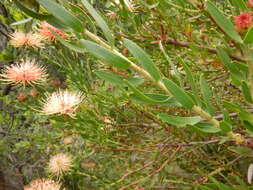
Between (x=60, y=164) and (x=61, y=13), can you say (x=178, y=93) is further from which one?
(x=60, y=164)

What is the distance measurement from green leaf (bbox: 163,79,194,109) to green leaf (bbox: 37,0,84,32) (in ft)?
0.66

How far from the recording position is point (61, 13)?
23.5 inches

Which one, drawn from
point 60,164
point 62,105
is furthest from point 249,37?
point 60,164

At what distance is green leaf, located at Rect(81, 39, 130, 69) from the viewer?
58cm

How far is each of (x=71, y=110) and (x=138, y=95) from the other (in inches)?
25.2

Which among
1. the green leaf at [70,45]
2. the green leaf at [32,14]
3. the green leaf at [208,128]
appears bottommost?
the green leaf at [208,128]

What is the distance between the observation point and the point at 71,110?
119 centimetres

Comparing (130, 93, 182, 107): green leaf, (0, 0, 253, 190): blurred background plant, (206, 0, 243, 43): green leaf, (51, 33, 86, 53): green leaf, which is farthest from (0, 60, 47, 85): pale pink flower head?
(206, 0, 243, 43): green leaf

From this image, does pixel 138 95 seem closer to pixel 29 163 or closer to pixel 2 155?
pixel 2 155

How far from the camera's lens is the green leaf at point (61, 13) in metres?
0.58

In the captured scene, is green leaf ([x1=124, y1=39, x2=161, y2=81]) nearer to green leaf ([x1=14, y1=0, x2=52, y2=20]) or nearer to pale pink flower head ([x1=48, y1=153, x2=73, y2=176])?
green leaf ([x1=14, y1=0, x2=52, y2=20])

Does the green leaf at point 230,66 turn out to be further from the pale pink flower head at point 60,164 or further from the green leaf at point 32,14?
the pale pink flower head at point 60,164

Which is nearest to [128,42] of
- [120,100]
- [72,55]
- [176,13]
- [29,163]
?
[176,13]

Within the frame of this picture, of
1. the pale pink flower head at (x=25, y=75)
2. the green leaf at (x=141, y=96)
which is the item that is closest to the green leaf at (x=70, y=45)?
the green leaf at (x=141, y=96)
